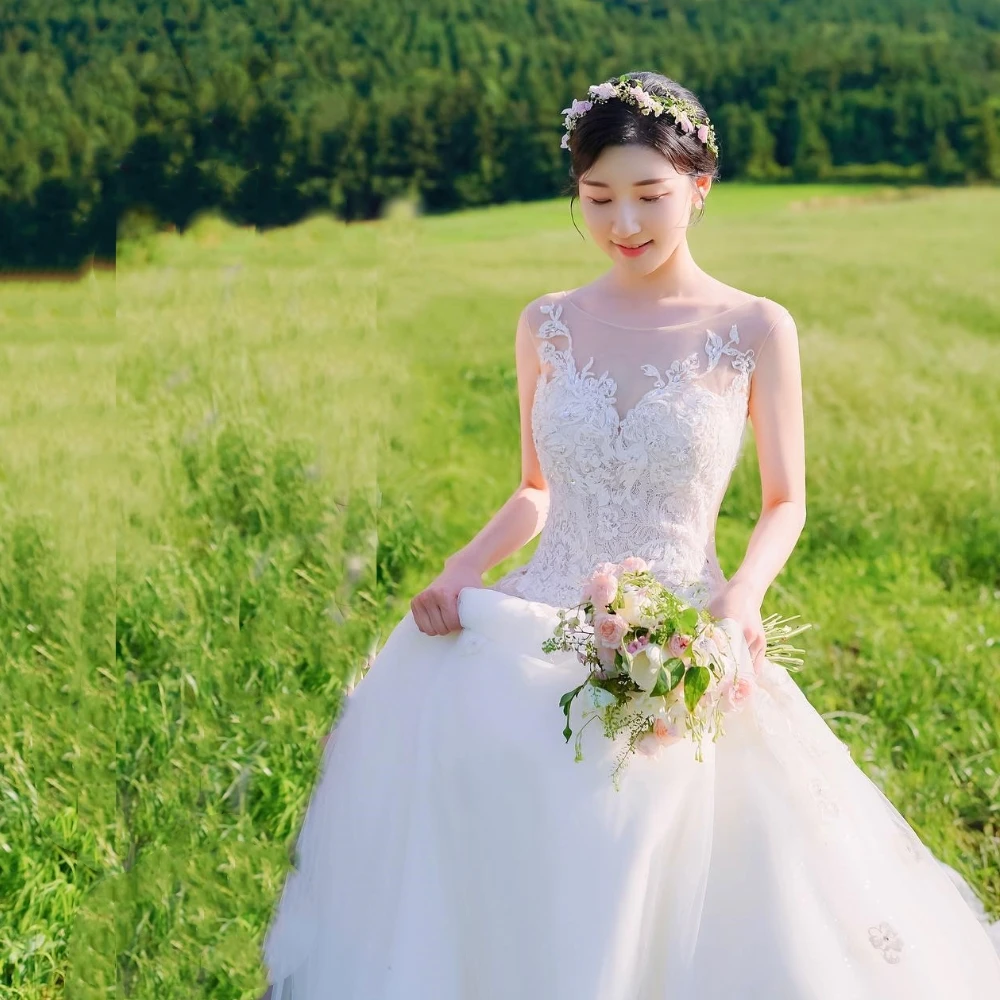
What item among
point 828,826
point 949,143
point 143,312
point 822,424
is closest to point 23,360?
point 143,312

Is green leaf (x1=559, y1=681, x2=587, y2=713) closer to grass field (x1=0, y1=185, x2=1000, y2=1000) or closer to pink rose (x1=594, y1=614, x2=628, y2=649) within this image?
pink rose (x1=594, y1=614, x2=628, y2=649)

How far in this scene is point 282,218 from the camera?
5.61 meters

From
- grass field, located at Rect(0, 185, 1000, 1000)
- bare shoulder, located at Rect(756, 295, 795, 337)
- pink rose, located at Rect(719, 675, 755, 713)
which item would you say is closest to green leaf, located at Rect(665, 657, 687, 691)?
pink rose, located at Rect(719, 675, 755, 713)

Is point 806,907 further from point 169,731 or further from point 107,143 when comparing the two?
point 107,143

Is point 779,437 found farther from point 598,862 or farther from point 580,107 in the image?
point 598,862

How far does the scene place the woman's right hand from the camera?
8.55ft

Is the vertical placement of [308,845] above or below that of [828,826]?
below

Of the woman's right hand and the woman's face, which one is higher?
the woman's face

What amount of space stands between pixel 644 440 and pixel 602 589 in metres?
0.51

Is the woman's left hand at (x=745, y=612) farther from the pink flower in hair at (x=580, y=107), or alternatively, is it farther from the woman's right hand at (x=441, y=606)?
the pink flower in hair at (x=580, y=107)

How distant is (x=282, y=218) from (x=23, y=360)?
1708 millimetres

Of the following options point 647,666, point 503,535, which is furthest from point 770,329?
point 647,666

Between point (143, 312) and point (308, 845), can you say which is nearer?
point (308, 845)

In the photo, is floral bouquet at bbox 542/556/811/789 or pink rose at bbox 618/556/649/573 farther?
pink rose at bbox 618/556/649/573
